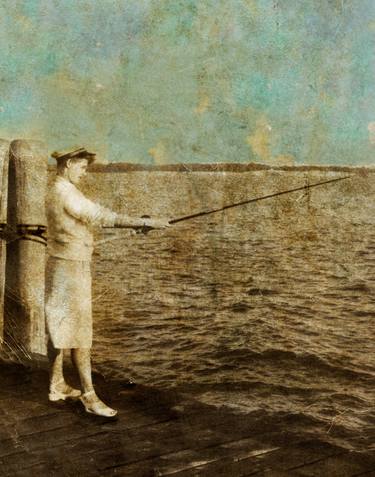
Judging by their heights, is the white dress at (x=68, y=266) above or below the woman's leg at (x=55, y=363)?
above

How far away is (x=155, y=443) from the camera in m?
3.39

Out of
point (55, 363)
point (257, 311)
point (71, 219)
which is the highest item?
point (71, 219)

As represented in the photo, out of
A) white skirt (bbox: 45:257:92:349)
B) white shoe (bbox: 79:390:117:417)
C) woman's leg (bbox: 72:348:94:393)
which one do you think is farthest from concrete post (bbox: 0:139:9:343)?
white shoe (bbox: 79:390:117:417)

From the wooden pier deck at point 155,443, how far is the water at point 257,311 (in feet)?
0.99

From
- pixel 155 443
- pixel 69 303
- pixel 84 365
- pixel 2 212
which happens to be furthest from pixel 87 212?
pixel 155 443

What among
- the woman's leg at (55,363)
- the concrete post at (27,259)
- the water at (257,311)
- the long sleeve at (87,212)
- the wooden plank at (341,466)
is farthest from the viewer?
the concrete post at (27,259)

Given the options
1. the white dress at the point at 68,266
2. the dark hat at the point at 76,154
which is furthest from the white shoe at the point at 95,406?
the dark hat at the point at 76,154

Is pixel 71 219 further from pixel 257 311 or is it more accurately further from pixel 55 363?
pixel 257 311

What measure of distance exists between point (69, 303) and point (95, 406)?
0.58 m

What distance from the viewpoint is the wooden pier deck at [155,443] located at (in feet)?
10.4

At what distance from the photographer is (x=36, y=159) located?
434 centimetres

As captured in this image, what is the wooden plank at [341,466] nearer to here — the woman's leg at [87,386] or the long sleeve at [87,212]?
the woman's leg at [87,386]

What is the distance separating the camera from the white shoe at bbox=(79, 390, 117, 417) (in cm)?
372

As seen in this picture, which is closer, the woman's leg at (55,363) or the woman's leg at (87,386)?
the woman's leg at (87,386)
